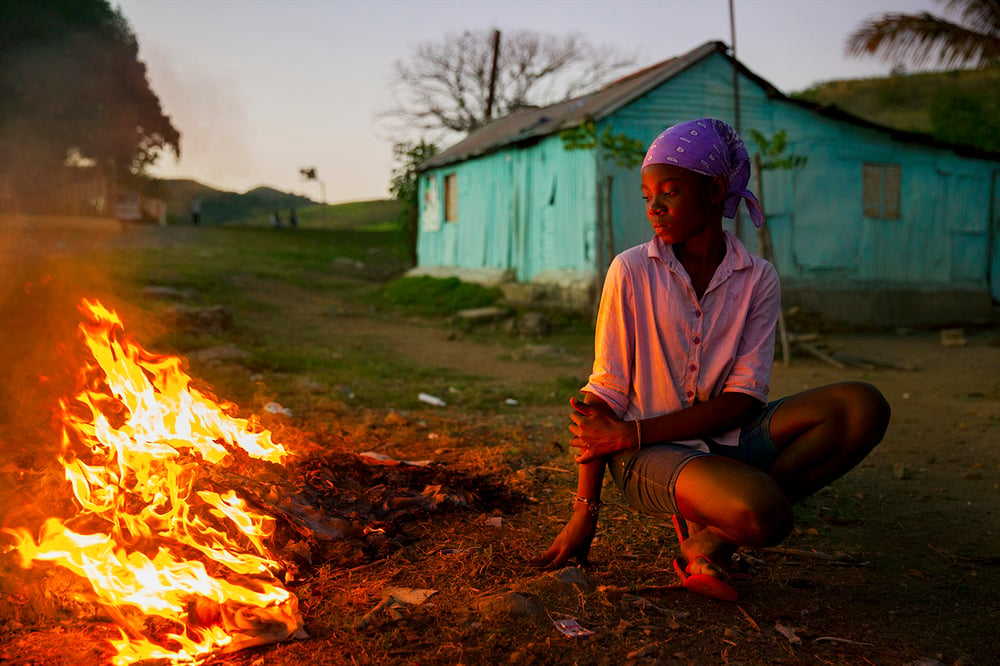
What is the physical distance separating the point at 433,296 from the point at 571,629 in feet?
45.4

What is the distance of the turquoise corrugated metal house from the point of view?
12977 millimetres

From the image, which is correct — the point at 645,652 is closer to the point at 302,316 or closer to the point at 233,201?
the point at 302,316

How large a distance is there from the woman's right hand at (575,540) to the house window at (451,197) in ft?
51.4

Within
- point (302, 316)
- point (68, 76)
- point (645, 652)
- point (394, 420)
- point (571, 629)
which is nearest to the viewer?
point (645, 652)

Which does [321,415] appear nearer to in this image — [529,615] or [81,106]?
[529,615]

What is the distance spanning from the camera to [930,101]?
44.9 meters

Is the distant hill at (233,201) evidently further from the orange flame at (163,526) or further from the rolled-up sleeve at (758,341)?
the rolled-up sleeve at (758,341)

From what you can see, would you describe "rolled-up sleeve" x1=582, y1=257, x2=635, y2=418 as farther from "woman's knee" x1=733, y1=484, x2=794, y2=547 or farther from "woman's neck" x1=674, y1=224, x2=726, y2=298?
"woman's knee" x1=733, y1=484, x2=794, y2=547

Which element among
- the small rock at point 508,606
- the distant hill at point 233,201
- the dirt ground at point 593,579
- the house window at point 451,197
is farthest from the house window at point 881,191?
A: the distant hill at point 233,201

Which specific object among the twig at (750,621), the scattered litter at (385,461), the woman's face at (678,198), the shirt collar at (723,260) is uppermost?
the woman's face at (678,198)

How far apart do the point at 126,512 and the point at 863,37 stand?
43.0 feet

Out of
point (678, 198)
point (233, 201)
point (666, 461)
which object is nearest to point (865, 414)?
point (666, 461)

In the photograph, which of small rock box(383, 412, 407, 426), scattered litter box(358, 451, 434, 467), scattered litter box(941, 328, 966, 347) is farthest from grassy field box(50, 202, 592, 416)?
scattered litter box(941, 328, 966, 347)

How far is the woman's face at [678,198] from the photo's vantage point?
8.30ft
